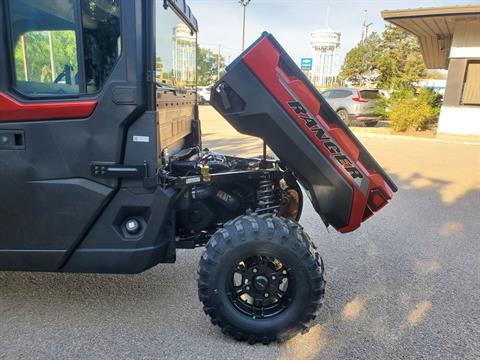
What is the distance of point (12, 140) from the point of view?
243 centimetres

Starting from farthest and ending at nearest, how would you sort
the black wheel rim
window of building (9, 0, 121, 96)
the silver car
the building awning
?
the silver car, the building awning, the black wheel rim, window of building (9, 0, 121, 96)

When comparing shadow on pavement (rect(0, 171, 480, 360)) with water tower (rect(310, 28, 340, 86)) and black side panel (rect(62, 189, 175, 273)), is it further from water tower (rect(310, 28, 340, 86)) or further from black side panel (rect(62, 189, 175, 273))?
water tower (rect(310, 28, 340, 86))

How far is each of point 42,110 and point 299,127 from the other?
1.60 m

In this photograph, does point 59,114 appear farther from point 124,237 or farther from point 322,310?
point 322,310

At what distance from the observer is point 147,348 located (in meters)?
2.57

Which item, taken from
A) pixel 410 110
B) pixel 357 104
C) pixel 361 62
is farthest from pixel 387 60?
pixel 410 110

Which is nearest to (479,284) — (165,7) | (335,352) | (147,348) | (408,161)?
(335,352)

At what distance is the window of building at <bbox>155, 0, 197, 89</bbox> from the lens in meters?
2.73

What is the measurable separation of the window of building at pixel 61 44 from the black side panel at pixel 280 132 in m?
0.75

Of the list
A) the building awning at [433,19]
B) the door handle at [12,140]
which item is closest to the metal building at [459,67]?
the building awning at [433,19]

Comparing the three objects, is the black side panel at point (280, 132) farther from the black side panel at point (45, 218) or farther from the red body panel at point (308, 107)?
the black side panel at point (45, 218)

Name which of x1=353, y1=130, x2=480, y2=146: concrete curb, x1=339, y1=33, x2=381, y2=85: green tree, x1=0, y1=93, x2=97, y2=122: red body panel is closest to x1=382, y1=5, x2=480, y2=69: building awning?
x1=353, y1=130, x2=480, y2=146: concrete curb

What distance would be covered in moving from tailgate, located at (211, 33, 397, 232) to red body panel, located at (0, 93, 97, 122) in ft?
2.78

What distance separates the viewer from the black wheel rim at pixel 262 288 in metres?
2.64
